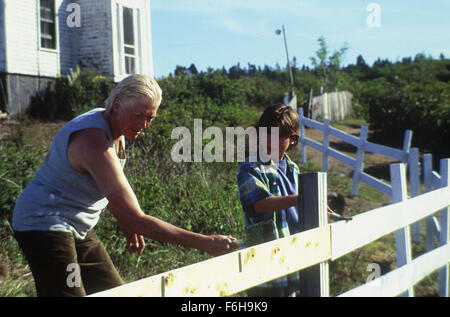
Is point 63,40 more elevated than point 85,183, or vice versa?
point 63,40

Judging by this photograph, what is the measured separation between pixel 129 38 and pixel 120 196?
1607 centimetres

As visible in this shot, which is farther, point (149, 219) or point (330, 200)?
point (330, 200)

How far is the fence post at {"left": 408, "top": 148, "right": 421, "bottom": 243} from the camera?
7590mm

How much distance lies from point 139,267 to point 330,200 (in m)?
4.15

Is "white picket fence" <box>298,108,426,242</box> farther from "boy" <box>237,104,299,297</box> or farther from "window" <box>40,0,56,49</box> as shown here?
"window" <box>40,0,56,49</box>

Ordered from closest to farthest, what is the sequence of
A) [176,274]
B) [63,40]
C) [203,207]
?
1. [176,274]
2. [203,207]
3. [63,40]

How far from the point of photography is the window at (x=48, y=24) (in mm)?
14742

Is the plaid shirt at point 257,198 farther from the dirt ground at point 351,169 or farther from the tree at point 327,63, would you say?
the tree at point 327,63

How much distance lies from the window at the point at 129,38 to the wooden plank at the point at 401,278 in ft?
45.1

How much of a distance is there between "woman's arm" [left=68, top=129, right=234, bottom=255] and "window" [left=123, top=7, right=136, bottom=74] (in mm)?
15069

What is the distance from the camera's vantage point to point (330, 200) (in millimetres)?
8211

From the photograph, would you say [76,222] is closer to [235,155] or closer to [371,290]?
[371,290]
